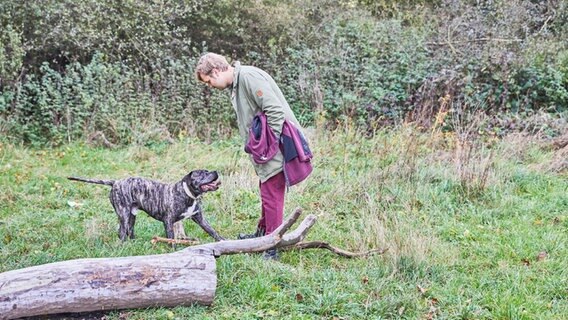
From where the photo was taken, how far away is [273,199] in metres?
4.87

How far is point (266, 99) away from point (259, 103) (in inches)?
2.9

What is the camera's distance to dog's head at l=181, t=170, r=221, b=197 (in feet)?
16.0

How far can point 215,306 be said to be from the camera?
4020 millimetres

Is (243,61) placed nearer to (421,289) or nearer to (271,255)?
(271,255)

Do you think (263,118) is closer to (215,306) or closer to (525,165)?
(215,306)

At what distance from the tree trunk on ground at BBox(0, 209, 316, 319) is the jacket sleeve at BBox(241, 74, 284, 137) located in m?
1.16

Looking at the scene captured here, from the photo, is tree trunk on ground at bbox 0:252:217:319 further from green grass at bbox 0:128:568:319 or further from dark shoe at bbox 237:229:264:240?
dark shoe at bbox 237:229:264:240

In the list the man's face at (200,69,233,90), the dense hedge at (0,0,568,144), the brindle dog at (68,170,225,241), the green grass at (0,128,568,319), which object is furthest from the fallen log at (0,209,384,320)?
the dense hedge at (0,0,568,144)

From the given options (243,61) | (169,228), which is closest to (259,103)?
(169,228)

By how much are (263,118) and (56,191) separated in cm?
361

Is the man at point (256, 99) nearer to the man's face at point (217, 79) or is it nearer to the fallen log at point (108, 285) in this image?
the man's face at point (217, 79)

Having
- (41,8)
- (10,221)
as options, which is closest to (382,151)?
(10,221)

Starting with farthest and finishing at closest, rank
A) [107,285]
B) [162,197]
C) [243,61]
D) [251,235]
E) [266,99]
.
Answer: [243,61] < [251,235] < [162,197] < [266,99] < [107,285]

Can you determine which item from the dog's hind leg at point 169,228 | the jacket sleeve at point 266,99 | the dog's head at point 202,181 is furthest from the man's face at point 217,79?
the dog's hind leg at point 169,228
